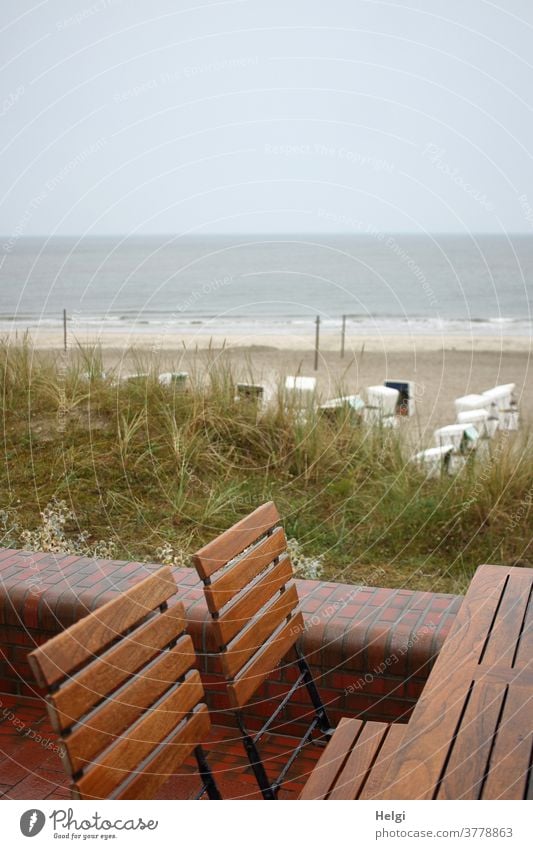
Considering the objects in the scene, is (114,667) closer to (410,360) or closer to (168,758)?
(168,758)

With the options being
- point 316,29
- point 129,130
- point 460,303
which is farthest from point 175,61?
point 460,303

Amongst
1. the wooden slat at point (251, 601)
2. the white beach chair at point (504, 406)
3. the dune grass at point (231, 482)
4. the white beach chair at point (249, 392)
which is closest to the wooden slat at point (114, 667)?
the wooden slat at point (251, 601)

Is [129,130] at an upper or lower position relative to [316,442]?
upper

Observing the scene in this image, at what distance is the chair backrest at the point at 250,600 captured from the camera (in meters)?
2.11

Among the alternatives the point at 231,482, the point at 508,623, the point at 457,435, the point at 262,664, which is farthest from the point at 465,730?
the point at 457,435

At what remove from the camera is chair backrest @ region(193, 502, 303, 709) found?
211cm

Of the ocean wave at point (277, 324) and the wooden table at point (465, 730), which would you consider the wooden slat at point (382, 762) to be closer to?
the wooden table at point (465, 730)

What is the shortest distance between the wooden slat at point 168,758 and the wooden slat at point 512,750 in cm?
69

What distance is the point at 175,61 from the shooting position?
348 cm

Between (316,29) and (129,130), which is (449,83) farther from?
(129,130)

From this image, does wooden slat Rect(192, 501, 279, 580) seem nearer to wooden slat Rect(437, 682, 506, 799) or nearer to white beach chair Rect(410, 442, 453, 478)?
wooden slat Rect(437, 682, 506, 799)

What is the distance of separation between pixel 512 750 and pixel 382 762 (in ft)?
1.59
